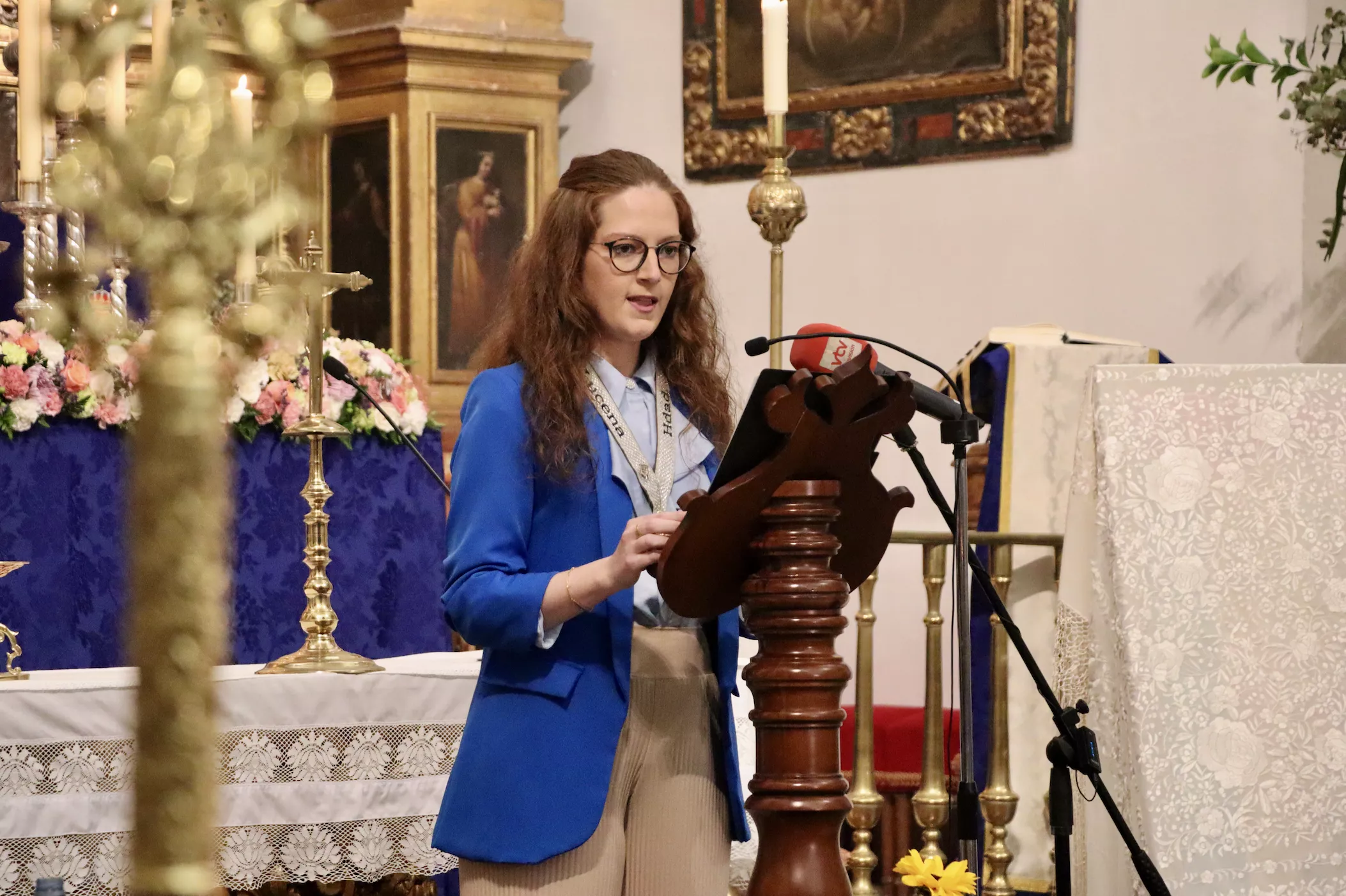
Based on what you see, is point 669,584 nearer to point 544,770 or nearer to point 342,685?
point 544,770

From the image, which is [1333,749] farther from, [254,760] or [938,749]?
[254,760]

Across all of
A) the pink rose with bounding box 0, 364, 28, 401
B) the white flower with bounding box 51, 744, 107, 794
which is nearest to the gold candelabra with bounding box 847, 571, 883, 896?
the white flower with bounding box 51, 744, 107, 794

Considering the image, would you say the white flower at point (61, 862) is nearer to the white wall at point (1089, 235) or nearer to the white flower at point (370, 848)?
the white flower at point (370, 848)

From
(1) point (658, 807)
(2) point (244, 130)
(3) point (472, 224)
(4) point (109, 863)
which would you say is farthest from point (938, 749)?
(3) point (472, 224)

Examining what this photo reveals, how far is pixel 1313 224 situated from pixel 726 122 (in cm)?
283

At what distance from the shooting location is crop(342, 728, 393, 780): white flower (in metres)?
3.12

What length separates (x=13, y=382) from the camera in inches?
145

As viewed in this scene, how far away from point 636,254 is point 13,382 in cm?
221

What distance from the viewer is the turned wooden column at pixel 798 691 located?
1.44m

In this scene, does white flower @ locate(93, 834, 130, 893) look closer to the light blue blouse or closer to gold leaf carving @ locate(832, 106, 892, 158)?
the light blue blouse

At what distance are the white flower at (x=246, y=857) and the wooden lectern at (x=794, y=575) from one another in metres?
1.76

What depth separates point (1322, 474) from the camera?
3.05 m

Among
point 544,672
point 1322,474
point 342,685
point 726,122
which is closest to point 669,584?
point 544,672

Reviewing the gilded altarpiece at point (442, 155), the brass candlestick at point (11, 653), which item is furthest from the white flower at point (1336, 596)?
the gilded altarpiece at point (442, 155)
